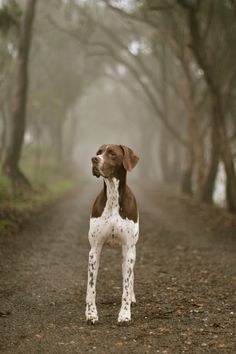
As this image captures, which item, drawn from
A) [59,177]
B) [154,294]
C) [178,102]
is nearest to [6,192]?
[154,294]

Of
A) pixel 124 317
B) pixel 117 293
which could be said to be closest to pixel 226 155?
pixel 117 293

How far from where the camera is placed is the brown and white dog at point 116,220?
229 inches

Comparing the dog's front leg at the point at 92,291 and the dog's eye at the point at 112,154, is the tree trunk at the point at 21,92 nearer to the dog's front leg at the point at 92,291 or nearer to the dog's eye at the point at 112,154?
the dog's front leg at the point at 92,291

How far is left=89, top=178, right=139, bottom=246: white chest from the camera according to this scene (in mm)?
5898

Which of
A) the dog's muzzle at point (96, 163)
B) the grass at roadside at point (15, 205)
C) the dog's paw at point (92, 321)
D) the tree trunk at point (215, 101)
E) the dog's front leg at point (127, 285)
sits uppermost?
the tree trunk at point (215, 101)

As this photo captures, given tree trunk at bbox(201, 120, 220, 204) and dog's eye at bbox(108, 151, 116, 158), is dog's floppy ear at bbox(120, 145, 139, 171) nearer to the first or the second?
dog's eye at bbox(108, 151, 116, 158)

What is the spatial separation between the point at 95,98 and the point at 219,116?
144 ft

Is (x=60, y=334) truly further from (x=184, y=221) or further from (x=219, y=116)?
(x=219, y=116)

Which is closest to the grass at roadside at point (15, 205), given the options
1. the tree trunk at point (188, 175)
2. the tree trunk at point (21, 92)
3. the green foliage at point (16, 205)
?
the green foliage at point (16, 205)

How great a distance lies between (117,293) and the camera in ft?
24.2

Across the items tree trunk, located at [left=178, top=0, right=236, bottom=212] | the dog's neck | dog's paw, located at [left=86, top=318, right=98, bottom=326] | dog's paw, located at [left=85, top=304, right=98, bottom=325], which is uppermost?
tree trunk, located at [left=178, top=0, right=236, bottom=212]

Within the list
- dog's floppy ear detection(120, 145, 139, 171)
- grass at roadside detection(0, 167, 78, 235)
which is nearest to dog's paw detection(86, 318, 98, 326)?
dog's floppy ear detection(120, 145, 139, 171)

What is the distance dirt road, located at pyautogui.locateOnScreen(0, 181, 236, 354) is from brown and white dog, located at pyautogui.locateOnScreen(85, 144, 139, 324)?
0.31 m

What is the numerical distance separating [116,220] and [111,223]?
0.07m
